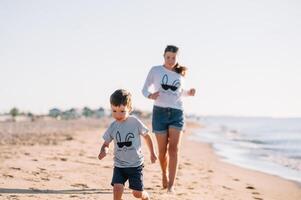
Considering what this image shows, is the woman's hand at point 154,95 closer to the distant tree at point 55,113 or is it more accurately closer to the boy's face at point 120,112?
the boy's face at point 120,112

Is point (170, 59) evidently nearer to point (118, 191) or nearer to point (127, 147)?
point (127, 147)

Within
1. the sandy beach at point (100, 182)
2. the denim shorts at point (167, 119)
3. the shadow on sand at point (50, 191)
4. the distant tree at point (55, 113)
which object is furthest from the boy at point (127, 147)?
the distant tree at point (55, 113)

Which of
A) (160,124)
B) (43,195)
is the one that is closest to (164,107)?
(160,124)

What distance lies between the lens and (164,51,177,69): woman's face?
5586 mm

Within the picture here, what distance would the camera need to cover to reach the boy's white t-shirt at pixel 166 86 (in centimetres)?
558

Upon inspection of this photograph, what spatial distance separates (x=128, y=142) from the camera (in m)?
4.30

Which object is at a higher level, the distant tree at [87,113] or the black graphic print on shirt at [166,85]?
the black graphic print on shirt at [166,85]

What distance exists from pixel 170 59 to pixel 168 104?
1.83 ft

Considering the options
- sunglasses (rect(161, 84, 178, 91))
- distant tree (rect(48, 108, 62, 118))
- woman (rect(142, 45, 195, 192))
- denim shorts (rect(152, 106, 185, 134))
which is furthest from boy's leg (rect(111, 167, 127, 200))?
distant tree (rect(48, 108, 62, 118))

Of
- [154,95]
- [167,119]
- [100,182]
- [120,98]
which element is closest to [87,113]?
[100,182]

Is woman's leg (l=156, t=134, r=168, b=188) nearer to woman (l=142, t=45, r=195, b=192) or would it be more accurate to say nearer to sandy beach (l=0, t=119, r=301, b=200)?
woman (l=142, t=45, r=195, b=192)

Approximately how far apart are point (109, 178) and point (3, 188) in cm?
165

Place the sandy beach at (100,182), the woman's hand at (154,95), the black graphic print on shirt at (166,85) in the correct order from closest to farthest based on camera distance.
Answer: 1. the sandy beach at (100,182)
2. the woman's hand at (154,95)
3. the black graphic print on shirt at (166,85)

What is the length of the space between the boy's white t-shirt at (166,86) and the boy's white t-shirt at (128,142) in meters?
1.24
